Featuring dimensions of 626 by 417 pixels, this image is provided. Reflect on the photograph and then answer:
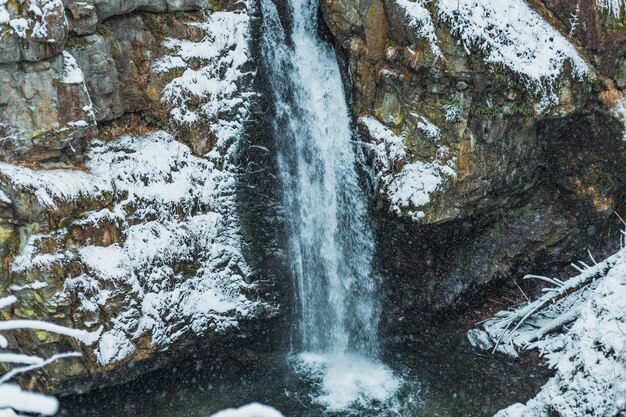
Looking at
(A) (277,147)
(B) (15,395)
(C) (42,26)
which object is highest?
(C) (42,26)

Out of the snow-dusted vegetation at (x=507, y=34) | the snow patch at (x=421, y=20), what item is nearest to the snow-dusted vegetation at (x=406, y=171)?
the snow patch at (x=421, y=20)

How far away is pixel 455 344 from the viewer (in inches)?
329

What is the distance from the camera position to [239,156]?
7.82m

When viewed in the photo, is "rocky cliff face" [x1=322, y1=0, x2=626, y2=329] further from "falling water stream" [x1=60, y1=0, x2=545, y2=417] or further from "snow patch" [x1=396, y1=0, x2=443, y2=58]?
"falling water stream" [x1=60, y1=0, x2=545, y2=417]

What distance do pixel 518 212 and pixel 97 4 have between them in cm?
727

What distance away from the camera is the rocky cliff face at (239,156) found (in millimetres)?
6430

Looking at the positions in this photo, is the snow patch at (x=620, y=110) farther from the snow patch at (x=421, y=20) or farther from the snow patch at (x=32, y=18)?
the snow patch at (x=32, y=18)

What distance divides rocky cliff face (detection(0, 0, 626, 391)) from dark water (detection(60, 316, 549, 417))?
44 cm

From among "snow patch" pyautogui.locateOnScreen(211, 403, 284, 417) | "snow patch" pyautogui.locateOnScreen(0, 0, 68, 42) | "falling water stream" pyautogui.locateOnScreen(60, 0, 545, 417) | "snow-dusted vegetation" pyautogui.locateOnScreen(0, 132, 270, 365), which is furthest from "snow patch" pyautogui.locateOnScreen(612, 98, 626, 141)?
"snow patch" pyautogui.locateOnScreen(211, 403, 284, 417)

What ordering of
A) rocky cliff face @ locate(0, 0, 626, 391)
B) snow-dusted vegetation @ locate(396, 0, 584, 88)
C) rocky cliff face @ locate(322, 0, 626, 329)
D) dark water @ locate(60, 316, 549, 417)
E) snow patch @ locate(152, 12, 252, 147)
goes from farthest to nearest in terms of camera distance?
rocky cliff face @ locate(322, 0, 626, 329), snow-dusted vegetation @ locate(396, 0, 584, 88), snow patch @ locate(152, 12, 252, 147), dark water @ locate(60, 316, 549, 417), rocky cliff face @ locate(0, 0, 626, 391)

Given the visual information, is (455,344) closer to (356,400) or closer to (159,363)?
(356,400)

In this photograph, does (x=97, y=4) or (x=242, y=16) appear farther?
(x=242, y=16)

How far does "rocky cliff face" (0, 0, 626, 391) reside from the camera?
643 centimetres

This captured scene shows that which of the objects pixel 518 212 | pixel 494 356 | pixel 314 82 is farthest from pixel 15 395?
pixel 518 212
